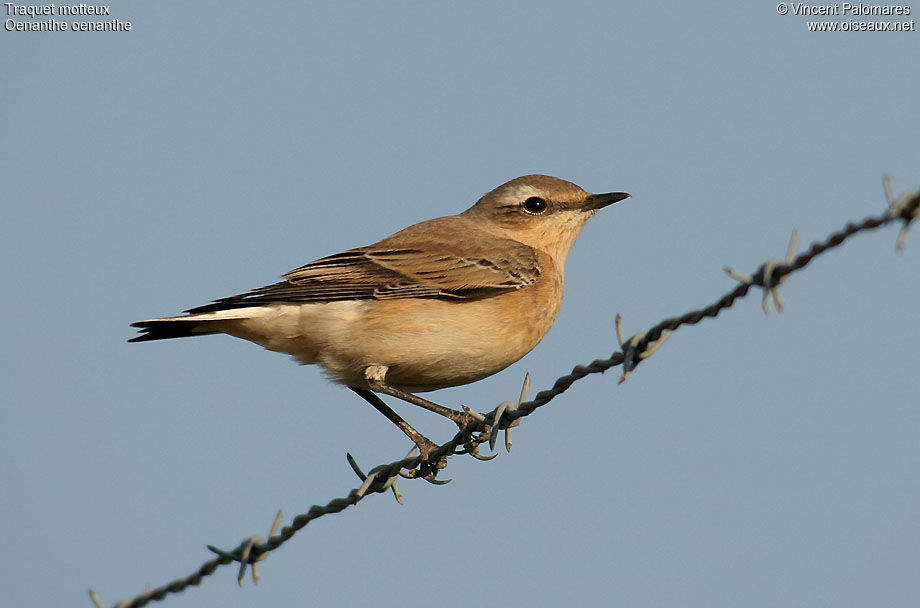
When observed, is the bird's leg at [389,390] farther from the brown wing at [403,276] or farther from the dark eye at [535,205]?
the dark eye at [535,205]

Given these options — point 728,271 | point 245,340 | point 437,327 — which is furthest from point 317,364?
point 728,271

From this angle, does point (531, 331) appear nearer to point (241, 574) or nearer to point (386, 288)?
point (386, 288)

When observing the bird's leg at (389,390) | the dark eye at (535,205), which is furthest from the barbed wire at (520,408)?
the dark eye at (535,205)

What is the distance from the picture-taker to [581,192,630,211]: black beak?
9.67 m

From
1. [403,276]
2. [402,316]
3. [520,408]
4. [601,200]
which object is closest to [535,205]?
[601,200]

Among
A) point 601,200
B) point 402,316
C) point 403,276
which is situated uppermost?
point 601,200

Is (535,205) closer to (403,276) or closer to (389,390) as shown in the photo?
(403,276)

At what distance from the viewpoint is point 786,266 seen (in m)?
3.80

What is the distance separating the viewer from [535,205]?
10062 mm

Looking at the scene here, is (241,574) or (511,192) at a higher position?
(511,192)

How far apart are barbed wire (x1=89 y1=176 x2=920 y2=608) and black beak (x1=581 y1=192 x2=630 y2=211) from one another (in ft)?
10.3

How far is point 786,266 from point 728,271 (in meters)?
0.21

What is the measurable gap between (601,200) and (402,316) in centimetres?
270

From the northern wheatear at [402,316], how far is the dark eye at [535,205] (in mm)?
978
